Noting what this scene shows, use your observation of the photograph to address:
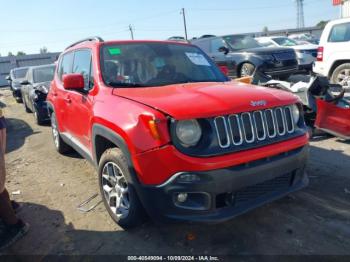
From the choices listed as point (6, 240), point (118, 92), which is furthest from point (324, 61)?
point (6, 240)

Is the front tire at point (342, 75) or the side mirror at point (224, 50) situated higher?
the side mirror at point (224, 50)

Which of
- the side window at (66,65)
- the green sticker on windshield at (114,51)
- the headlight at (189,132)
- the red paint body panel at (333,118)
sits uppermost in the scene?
the green sticker on windshield at (114,51)

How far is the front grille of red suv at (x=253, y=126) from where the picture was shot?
9.17 feet

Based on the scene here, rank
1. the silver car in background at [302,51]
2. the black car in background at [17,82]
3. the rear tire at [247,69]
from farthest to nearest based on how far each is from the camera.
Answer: the black car in background at [17,82] < the silver car in background at [302,51] < the rear tire at [247,69]

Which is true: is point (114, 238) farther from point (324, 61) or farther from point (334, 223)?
point (324, 61)

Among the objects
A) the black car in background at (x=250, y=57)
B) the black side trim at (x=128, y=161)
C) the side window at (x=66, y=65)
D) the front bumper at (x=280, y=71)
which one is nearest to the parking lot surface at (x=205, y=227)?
the black side trim at (x=128, y=161)

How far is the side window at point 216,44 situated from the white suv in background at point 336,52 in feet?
12.8

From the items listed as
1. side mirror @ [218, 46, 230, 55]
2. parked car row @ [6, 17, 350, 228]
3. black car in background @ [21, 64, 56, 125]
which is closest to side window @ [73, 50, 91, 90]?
parked car row @ [6, 17, 350, 228]

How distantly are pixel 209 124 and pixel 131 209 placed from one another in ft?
3.52

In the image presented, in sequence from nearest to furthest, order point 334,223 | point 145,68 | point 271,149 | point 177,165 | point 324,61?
point 177,165 < point 271,149 < point 334,223 < point 145,68 < point 324,61

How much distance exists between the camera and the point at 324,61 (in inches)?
368

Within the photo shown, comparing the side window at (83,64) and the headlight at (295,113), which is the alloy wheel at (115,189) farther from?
the headlight at (295,113)

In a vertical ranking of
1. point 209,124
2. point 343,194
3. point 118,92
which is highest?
point 118,92

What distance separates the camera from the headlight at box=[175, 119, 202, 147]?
108 inches
